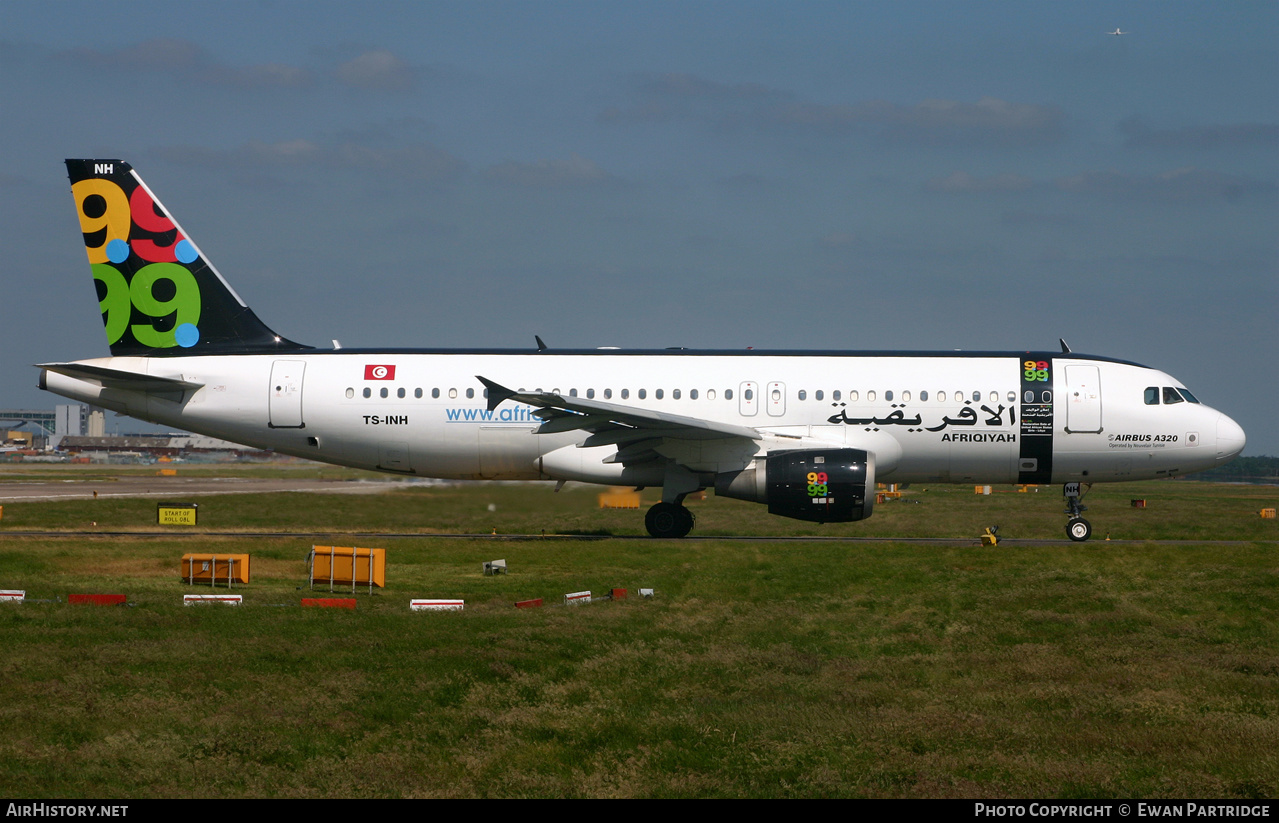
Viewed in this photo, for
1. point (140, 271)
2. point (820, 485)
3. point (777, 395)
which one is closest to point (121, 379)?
point (140, 271)

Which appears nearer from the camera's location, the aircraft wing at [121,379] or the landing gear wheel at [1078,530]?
the aircraft wing at [121,379]

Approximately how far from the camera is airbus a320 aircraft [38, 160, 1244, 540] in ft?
88.8

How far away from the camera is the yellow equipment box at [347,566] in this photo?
1889cm

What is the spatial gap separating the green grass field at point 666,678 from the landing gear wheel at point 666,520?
10.5 ft

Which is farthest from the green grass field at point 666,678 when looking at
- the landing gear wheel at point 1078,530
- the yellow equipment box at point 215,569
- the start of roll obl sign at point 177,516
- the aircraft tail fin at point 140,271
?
the start of roll obl sign at point 177,516

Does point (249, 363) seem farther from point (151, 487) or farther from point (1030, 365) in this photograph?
point (151, 487)

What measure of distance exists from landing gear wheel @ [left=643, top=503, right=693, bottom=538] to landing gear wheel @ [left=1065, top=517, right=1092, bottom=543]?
8.79m

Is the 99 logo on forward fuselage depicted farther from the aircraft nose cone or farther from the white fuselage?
the aircraft nose cone

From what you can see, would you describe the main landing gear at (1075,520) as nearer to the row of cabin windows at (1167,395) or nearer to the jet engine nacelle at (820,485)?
the row of cabin windows at (1167,395)

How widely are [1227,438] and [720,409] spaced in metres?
11.9

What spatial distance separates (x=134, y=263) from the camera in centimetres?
2844

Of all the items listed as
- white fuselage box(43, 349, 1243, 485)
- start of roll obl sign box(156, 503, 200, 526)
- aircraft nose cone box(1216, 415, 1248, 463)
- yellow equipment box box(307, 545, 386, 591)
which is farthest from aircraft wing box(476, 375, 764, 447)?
start of roll obl sign box(156, 503, 200, 526)
